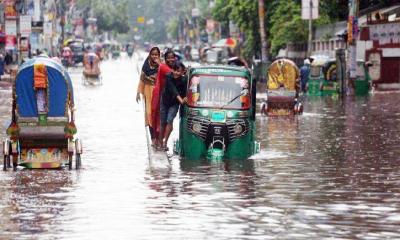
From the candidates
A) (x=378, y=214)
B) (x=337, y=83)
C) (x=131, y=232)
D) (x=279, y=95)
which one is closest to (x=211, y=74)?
(x=378, y=214)

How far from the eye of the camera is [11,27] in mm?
67625

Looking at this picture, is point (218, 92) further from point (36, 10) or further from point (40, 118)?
point (36, 10)

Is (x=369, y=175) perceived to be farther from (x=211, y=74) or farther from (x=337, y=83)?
(x=337, y=83)

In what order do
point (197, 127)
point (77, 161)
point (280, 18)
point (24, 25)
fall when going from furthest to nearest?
point (280, 18)
point (24, 25)
point (197, 127)
point (77, 161)

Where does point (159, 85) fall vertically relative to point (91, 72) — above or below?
above

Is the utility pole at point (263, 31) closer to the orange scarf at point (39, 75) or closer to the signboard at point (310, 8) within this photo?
the signboard at point (310, 8)

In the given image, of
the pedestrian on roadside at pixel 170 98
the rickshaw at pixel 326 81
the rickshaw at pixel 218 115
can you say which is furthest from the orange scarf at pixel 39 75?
the rickshaw at pixel 326 81

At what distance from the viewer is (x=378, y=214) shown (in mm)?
14492

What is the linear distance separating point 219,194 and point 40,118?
14.1 ft

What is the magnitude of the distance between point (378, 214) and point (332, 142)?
11448 millimetres

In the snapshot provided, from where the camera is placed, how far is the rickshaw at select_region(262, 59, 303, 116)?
121ft

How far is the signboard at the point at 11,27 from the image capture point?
66.9 metres

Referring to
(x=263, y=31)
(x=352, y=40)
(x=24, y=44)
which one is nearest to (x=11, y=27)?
(x=24, y=44)

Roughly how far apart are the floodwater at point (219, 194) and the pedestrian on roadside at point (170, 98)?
0.70 m
